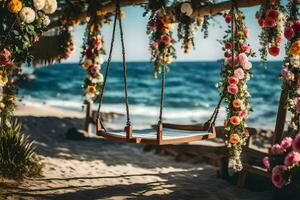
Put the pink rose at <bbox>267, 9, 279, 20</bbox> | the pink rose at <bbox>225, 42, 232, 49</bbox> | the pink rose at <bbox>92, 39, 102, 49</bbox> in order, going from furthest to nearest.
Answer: the pink rose at <bbox>92, 39, 102, 49</bbox>
the pink rose at <bbox>225, 42, 232, 49</bbox>
the pink rose at <bbox>267, 9, 279, 20</bbox>

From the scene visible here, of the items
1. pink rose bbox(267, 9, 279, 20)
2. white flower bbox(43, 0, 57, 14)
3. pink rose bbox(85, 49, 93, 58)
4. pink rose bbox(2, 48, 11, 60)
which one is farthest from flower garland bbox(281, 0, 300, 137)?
pink rose bbox(85, 49, 93, 58)

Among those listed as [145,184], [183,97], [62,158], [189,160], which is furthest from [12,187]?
[183,97]

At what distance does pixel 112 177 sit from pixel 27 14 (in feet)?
11.6

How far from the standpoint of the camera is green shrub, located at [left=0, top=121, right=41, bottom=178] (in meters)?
7.44

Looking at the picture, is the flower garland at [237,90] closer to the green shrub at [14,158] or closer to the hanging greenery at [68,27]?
the green shrub at [14,158]

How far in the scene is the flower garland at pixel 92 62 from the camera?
924 cm

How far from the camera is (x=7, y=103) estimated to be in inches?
325

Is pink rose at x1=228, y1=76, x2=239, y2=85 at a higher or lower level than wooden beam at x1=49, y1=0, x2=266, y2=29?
lower

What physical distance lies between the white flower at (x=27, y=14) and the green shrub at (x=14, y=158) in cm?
236

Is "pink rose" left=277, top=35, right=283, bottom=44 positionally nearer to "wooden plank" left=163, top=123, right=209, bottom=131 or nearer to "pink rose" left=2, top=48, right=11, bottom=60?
"wooden plank" left=163, top=123, right=209, bottom=131

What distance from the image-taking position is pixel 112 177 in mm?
8484

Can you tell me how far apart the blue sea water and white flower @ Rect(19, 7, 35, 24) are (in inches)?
596

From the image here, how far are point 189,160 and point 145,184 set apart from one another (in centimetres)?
300

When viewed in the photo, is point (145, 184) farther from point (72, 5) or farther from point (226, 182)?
point (72, 5)
